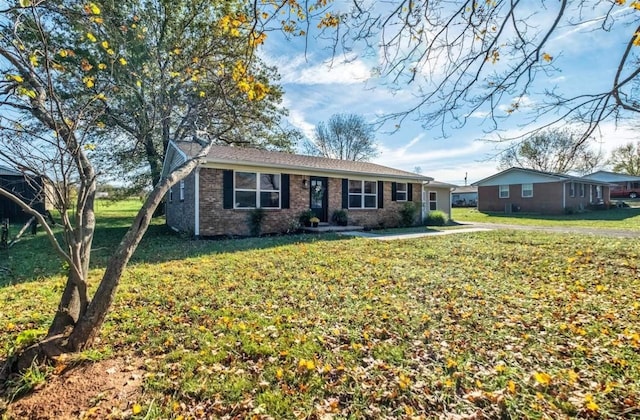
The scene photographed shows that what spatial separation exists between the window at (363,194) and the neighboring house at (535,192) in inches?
628

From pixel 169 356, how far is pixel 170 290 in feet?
7.13

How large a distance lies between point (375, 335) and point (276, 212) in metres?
9.14

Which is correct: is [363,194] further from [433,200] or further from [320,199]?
[433,200]

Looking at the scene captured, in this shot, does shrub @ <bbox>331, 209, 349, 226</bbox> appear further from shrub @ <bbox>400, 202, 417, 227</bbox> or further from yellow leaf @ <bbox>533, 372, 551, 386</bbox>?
yellow leaf @ <bbox>533, 372, 551, 386</bbox>

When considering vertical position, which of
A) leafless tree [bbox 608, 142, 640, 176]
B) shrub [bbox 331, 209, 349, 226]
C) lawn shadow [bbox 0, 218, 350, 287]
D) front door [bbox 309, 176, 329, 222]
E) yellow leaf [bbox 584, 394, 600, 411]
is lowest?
yellow leaf [bbox 584, 394, 600, 411]

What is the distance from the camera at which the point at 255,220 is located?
453 inches

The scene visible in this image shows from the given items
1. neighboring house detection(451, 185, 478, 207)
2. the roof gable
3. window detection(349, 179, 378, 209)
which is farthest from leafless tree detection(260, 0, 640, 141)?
the roof gable

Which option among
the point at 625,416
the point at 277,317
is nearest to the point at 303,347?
the point at 277,317

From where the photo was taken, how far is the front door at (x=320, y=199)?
1359 cm

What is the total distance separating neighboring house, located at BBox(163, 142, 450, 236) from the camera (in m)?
10.9

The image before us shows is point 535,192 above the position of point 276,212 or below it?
above

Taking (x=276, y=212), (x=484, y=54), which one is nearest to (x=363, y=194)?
(x=276, y=212)

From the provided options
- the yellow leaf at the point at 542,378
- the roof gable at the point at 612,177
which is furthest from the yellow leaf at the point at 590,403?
the roof gable at the point at 612,177

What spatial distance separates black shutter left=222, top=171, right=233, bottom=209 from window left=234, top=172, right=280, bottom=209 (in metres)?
0.19
